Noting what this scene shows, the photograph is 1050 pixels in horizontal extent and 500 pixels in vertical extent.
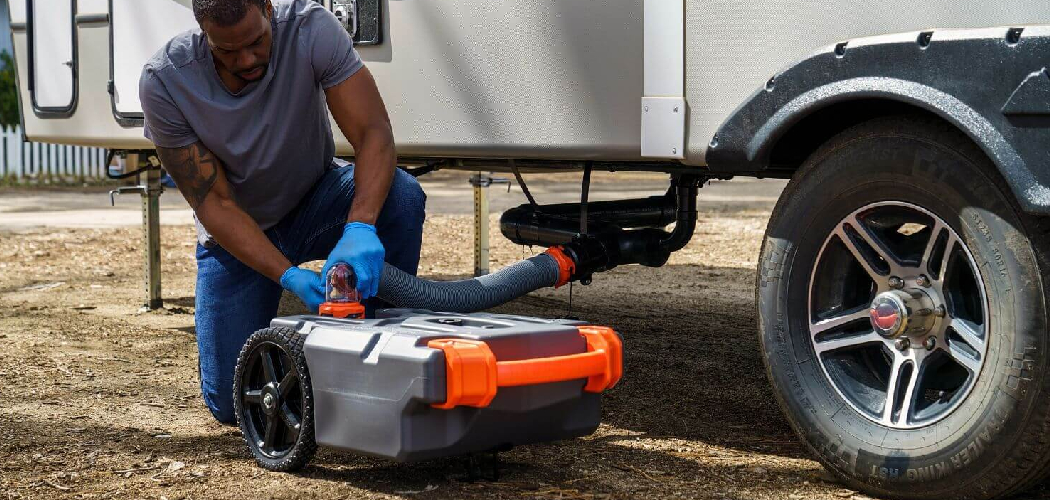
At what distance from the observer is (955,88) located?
2.52 metres

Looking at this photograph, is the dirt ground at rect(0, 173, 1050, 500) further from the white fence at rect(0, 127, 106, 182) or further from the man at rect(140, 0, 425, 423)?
the white fence at rect(0, 127, 106, 182)

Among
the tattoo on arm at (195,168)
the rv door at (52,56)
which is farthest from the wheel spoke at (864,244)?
the rv door at (52,56)

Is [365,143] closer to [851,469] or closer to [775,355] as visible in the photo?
[775,355]

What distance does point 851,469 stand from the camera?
108 inches

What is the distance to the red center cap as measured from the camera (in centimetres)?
265

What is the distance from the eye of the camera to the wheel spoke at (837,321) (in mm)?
2771

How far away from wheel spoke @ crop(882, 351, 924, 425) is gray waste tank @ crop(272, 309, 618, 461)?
0.67m

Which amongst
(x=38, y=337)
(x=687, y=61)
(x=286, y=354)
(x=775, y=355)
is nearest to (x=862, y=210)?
(x=775, y=355)

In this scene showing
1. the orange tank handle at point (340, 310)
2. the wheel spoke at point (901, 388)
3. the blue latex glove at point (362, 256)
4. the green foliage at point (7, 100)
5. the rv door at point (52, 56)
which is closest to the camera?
the wheel spoke at point (901, 388)

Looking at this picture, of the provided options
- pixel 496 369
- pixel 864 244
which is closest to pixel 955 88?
pixel 864 244

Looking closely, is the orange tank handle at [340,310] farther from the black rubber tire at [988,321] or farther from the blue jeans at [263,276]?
the black rubber tire at [988,321]

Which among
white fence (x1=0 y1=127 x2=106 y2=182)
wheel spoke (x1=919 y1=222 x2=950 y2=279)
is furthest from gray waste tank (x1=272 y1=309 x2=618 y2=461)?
white fence (x1=0 y1=127 x2=106 y2=182)

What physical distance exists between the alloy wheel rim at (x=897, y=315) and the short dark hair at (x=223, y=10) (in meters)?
1.61

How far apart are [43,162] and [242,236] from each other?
1568cm
